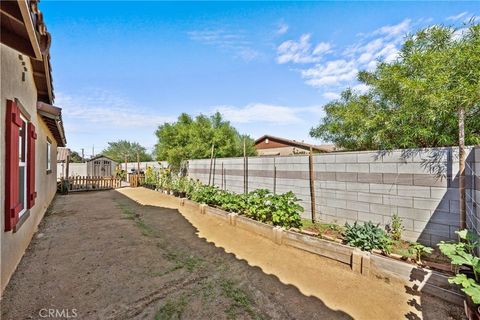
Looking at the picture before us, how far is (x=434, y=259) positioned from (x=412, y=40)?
16.5 ft

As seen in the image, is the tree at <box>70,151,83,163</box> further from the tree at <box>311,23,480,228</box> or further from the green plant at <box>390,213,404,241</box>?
the green plant at <box>390,213,404,241</box>

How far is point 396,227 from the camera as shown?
4137 millimetres

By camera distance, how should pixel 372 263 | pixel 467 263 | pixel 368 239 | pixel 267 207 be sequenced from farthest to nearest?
pixel 267 207, pixel 368 239, pixel 372 263, pixel 467 263

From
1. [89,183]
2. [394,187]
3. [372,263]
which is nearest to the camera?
[372,263]

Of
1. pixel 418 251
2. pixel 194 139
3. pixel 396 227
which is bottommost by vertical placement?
pixel 418 251

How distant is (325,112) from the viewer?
8.38 meters

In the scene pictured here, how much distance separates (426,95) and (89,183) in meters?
16.3

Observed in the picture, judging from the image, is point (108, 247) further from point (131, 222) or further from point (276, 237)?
point (276, 237)

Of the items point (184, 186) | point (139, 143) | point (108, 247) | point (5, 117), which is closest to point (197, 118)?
point (184, 186)

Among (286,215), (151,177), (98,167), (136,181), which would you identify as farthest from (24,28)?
(98,167)

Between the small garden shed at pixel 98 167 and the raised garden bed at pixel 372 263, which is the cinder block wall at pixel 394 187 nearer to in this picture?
the raised garden bed at pixel 372 263

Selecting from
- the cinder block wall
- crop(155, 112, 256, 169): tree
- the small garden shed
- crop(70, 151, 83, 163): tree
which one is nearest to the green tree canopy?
the cinder block wall

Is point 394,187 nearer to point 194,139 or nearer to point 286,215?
point 286,215

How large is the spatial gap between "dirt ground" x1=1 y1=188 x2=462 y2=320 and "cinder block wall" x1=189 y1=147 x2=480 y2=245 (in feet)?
5.11
